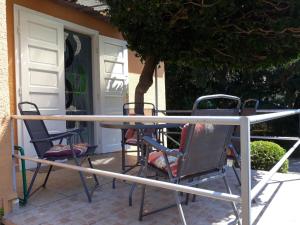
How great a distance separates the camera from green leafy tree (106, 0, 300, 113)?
3775mm

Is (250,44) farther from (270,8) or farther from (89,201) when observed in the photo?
(89,201)

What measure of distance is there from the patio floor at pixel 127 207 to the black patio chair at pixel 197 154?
20cm

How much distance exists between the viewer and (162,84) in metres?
7.71

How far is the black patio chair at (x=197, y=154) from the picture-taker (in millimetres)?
2215

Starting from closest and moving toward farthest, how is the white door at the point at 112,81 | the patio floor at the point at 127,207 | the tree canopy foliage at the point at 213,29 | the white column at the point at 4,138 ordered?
the patio floor at the point at 127,207, the white column at the point at 4,138, the tree canopy foliage at the point at 213,29, the white door at the point at 112,81

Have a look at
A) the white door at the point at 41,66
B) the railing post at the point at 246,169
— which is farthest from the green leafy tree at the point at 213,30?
the railing post at the point at 246,169

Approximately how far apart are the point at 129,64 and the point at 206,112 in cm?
458

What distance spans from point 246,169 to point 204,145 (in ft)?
2.83

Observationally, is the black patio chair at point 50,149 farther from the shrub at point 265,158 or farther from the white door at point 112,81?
the shrub at point 265,158

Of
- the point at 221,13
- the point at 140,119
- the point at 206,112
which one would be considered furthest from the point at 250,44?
the point at 140,119

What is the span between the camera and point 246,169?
1450mm

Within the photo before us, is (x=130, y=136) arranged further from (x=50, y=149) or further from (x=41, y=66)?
(x=41, y=66)

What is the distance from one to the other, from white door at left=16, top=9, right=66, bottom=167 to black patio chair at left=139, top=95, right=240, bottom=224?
2.63 m

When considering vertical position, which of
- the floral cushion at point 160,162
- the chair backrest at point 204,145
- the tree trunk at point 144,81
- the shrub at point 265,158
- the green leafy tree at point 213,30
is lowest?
the shrub at point 265,158
